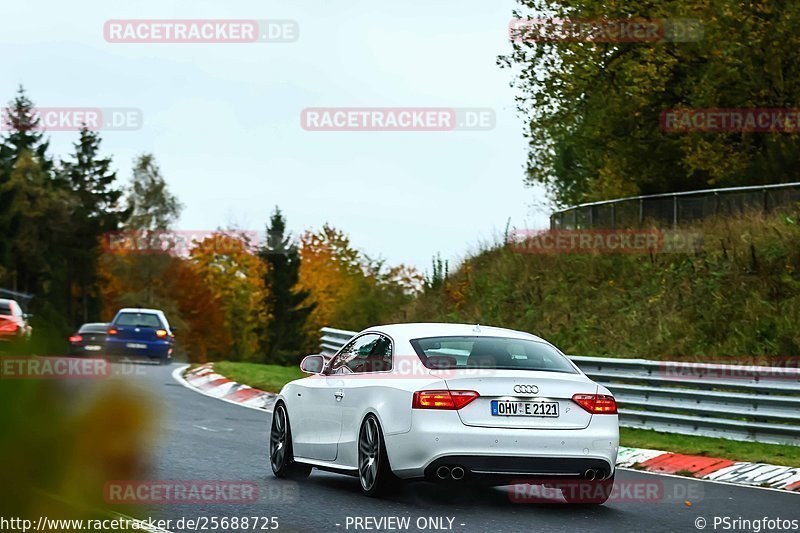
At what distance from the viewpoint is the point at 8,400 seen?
2.67 metres

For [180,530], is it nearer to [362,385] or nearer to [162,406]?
[362,385]

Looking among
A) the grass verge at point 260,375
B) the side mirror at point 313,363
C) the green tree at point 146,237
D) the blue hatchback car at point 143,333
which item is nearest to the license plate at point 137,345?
the blue hatchback car at point 143,333

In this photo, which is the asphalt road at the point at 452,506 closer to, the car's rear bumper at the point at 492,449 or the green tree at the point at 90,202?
the car's rear bumper at the point at 492,449

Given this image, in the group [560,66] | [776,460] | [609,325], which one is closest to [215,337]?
[560,66]

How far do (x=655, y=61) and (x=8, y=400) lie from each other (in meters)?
31.0

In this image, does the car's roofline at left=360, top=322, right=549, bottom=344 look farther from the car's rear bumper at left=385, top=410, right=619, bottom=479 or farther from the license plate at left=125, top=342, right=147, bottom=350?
the license plate at left=125, top=342, right=147, bottom=350

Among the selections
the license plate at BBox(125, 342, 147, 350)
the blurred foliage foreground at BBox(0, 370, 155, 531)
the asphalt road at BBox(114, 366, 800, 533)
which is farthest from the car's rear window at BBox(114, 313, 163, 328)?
the blurred foliage foreground at BBox(0, 370, 155, 531)

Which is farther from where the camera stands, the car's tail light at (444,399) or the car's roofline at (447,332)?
the car's roofline at (447,332)

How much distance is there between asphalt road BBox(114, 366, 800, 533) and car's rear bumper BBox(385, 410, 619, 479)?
341 millimetres

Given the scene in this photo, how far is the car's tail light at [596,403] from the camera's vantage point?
10.0 metres

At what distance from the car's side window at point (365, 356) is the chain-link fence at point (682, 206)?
Answer: 1546cm

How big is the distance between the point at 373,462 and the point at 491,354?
128 cm

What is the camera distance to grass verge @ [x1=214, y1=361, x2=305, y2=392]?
2553cm

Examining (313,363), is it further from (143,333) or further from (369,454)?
(143,333)
